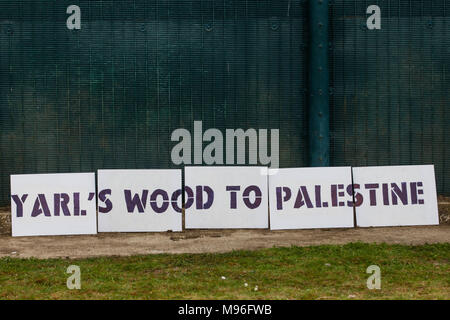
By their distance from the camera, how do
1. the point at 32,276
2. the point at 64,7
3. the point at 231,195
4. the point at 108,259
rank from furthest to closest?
the point at 64,7 → the point at 231,195 → the point at 108,259 → the point at 32,276

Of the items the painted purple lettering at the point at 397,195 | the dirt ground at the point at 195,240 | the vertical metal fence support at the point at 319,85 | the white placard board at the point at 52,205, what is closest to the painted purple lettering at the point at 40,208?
the white placard board at the point at 52,205

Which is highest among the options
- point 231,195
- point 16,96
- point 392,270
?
point 16,96

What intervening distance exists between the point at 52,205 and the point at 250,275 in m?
3.87

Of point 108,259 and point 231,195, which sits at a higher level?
point 231,195

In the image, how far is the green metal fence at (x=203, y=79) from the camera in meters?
12.1

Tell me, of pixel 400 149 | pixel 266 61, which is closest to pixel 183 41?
pixel 266 61

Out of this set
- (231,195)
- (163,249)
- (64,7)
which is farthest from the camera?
(64,7)

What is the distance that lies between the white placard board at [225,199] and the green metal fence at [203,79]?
245 cm

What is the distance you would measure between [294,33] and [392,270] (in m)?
6.10

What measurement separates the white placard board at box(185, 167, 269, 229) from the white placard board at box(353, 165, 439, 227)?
150 cm

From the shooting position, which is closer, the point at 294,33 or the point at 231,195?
the point at 231,195

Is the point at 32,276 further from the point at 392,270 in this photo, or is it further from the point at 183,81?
the point at 183,81

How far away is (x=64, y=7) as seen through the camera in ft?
39.4

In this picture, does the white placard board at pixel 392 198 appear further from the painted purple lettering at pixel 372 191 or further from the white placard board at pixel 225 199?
the white placard board at pixel 225 199
